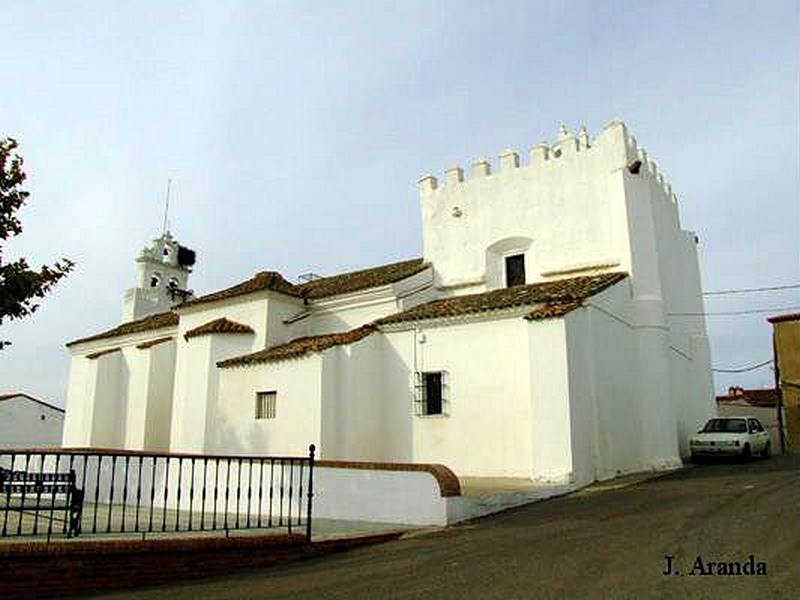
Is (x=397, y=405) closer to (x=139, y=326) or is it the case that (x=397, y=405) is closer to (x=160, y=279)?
(x=139, y=326)

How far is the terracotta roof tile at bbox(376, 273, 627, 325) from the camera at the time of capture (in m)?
14.6

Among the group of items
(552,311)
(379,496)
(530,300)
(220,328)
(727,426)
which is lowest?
(379,496)

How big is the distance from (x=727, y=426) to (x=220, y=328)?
47.2 ft

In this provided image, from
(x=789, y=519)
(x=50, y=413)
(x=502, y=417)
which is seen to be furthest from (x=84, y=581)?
(x=50, y=413)

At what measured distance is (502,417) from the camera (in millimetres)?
15078

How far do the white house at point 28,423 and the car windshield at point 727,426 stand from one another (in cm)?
3132

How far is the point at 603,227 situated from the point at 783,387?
53.2ft

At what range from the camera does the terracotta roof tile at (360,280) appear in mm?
19781

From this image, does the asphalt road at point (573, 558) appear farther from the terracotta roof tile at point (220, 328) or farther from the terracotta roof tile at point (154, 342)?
the terracotta roof tile at point (154, 342)

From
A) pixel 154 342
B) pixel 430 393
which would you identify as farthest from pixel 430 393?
pixel 154 342

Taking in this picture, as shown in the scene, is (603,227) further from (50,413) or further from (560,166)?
(50,413)

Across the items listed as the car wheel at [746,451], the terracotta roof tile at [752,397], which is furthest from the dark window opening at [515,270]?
the terracotta roof tile at [752,397]

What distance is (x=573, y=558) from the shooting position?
6.88 metres

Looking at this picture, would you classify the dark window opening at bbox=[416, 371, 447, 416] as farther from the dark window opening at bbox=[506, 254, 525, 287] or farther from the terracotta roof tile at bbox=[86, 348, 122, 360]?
the terracotta roof tile at bbox=[86, 348, 122, 360]
